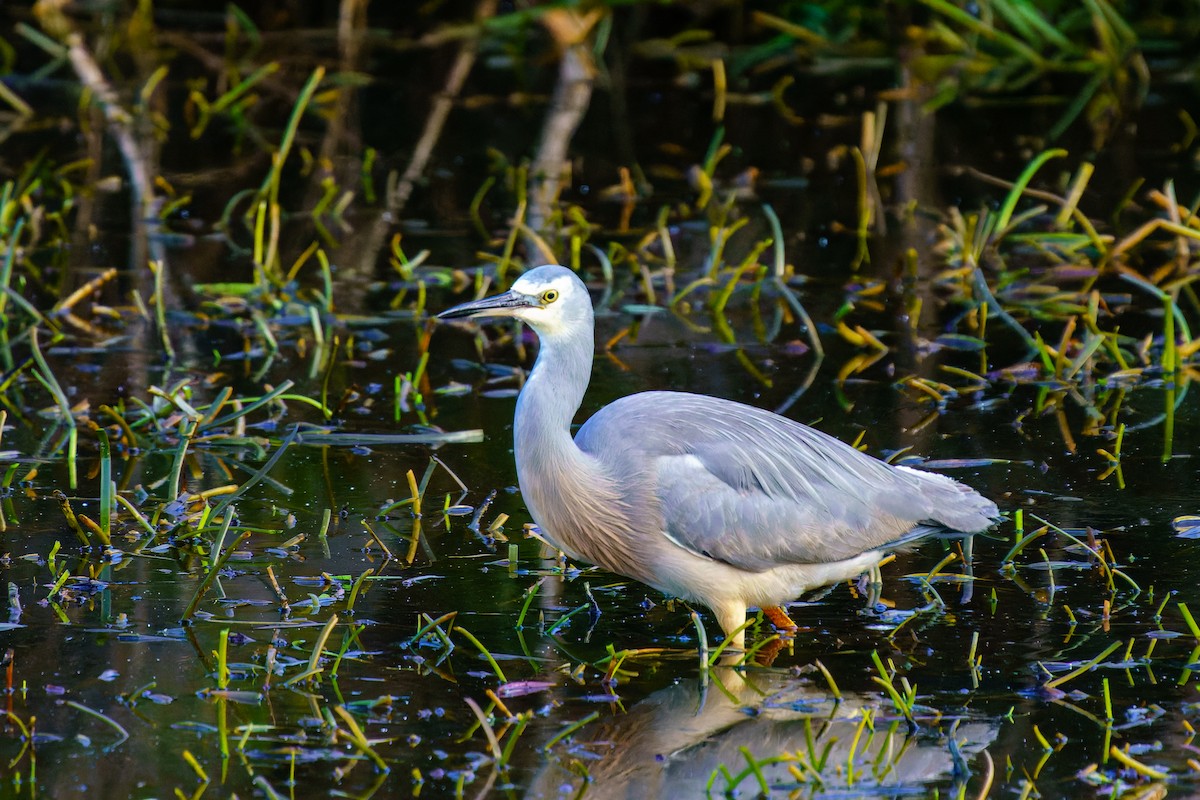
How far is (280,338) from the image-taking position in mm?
7965

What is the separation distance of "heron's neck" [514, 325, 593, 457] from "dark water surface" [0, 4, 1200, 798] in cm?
54

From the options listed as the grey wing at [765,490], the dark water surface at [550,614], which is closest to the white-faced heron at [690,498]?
the grey wing at [765,490]

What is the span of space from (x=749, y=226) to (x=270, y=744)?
602cm

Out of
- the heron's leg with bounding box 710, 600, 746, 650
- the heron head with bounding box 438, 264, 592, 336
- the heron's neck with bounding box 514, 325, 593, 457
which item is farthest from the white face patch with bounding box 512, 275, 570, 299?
the heron's leg with bounding box 710, 600, 746, 650

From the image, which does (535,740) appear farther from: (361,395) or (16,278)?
(16,278)

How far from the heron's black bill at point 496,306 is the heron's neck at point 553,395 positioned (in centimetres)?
14

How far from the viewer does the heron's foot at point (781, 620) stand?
507cm

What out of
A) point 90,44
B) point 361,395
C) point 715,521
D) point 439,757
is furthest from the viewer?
point 90,44

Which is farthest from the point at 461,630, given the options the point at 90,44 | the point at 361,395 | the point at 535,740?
the point at 90,44

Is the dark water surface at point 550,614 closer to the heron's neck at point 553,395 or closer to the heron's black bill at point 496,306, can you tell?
the heron's neck at point 553,395

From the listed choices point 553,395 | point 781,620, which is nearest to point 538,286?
point 553,395

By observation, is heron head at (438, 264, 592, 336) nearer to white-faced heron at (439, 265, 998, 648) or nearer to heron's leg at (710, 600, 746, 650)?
white-faced heron at (439, 265, 998, 648)

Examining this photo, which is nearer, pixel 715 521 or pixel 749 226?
pixel 715 521

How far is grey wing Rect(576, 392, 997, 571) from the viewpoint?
499cm
